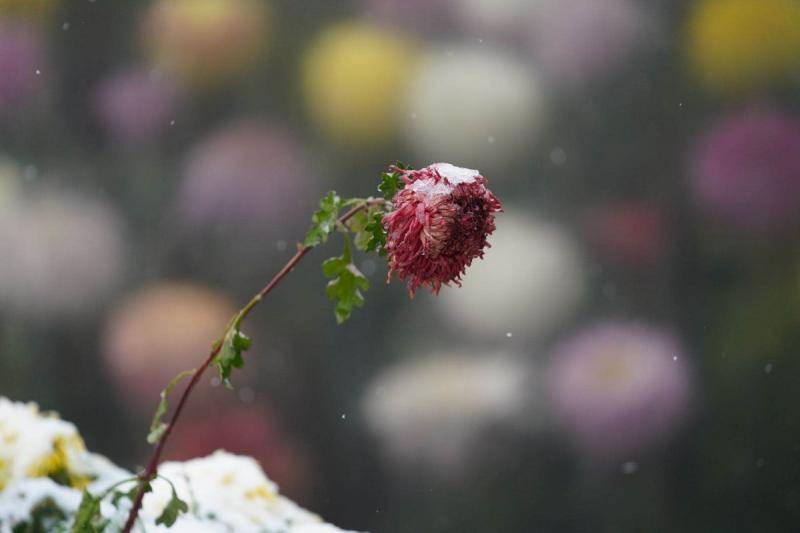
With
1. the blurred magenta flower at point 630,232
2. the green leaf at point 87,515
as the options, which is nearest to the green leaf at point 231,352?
the green leaf at point 87,515

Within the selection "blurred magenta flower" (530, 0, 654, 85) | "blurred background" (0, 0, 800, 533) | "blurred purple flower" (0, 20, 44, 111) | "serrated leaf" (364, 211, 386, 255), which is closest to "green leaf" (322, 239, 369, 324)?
"serrated leaf" (364, 211, 386, 255)

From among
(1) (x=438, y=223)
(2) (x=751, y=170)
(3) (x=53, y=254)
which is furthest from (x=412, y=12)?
(1) (x=438, y=223)

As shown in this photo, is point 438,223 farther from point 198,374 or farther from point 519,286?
point 519,286

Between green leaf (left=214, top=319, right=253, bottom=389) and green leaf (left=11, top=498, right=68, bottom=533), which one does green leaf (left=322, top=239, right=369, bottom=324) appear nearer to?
green leaf (left=214, top=319, right=253, bottom=389)

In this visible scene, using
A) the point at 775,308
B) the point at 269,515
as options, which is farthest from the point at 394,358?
the point at 775,308

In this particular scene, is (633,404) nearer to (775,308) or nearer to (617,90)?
(775,308)

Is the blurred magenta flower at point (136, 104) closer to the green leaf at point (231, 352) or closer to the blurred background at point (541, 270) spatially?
the blurred background at point (541, 270)
